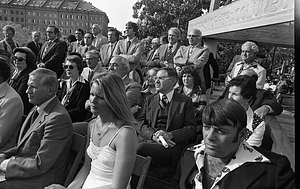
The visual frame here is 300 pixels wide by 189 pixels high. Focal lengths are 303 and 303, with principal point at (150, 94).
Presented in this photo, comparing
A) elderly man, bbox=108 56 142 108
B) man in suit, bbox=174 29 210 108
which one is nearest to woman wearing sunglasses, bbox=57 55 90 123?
elderly man, bbox=108 56 142 108

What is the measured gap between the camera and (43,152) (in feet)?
8.36

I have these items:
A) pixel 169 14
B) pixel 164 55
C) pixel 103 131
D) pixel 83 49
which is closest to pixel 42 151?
pixel 103 131

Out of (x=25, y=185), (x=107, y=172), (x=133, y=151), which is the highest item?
(x=133, y=151)

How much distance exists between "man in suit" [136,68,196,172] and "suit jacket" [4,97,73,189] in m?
0.99

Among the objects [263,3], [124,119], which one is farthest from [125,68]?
[124,119]

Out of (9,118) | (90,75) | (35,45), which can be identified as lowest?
(9,118)

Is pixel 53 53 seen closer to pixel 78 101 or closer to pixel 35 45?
pixel 35 45

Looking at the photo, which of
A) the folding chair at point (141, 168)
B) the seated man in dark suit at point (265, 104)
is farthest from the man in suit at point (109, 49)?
the folding chair at point (141, 168)

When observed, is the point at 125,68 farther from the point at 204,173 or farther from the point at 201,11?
the point at 201,11

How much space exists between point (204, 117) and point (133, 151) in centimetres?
69

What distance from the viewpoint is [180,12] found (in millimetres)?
14758

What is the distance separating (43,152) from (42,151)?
0.04 ft

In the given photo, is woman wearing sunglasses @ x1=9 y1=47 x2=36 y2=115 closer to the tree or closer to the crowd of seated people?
the crowd of seated people

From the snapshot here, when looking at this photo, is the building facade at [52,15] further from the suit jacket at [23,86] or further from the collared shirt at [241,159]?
the collared shirt at [241,159]
